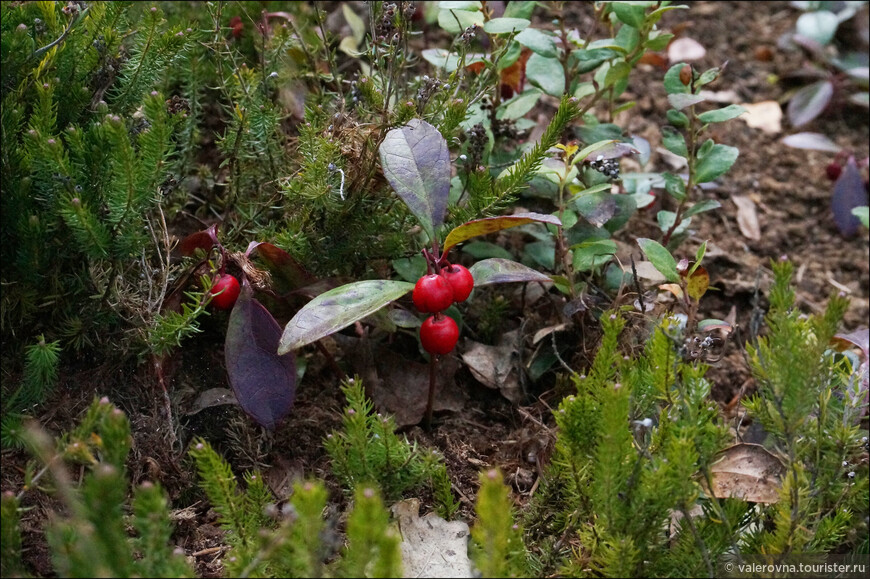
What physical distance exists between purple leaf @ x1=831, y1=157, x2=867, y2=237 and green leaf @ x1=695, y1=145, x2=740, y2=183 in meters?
0.91

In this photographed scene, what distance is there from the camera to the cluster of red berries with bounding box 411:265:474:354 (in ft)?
5.14

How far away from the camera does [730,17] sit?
3.63 metres

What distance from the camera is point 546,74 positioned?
229cm

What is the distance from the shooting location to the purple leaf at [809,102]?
10.4 ft

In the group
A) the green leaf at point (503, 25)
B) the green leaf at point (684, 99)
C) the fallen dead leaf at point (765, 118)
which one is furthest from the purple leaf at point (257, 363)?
the fallen dead leaf at point (765, 118)

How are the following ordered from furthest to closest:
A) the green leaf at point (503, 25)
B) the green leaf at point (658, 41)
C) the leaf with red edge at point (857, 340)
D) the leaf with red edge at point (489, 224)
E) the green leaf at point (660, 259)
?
the green leaf at point (658, 41) < the leaf with red edge at point (857, 340) < the green leaf at point (503, 25) < the green leaf at point (660, 259) < the leaf with red edge at point (489, 224)

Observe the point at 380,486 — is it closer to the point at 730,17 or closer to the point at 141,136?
the point at 141,136

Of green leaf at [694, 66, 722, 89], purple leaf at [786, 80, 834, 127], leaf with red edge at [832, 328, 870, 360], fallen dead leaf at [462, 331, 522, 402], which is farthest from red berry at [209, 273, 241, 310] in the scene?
purple leaf at [786, 80, 834, 127]

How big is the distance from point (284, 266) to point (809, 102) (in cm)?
247

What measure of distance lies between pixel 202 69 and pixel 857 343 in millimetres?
1951

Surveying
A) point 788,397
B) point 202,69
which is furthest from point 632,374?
point 202,69

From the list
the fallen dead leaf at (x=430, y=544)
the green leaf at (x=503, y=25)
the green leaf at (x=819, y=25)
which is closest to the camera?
the fallen dead leaf at (x=430, y=544)

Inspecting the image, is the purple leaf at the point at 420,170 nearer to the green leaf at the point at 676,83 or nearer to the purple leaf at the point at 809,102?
the green leaf at the point at 676,83

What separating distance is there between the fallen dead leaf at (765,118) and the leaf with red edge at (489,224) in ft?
6.41
